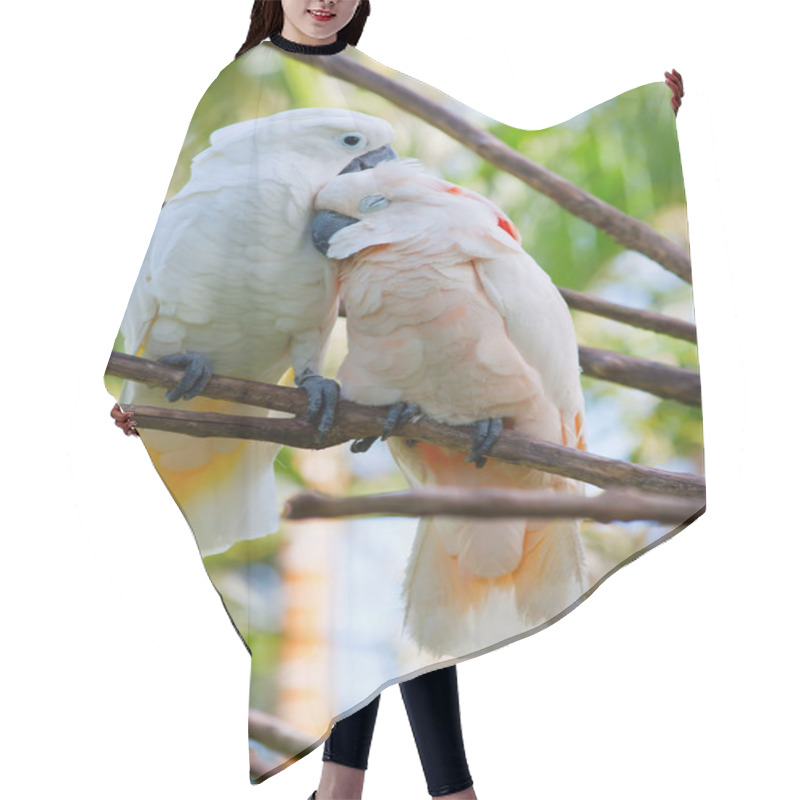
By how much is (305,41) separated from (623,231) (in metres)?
0.69

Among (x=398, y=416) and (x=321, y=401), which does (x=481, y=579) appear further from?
(x=321, y=401)

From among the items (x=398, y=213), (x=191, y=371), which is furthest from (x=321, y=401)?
(x=398, y=213)

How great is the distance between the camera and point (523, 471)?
3.04 meters

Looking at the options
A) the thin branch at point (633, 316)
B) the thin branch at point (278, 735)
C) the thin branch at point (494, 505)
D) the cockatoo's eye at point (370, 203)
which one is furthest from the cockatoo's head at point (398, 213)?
the thin branch at point (278, 735)

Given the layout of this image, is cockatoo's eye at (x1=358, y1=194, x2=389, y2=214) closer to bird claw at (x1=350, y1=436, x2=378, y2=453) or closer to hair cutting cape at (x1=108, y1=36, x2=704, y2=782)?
hair cutting cape at (x1=108, y1=36, x2=704, y2=782)

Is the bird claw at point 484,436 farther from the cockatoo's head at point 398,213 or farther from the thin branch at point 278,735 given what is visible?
the thin branch at point 278,735

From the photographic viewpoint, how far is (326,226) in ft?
9.84

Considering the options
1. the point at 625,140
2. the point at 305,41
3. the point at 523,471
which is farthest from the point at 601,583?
the point at 305,41

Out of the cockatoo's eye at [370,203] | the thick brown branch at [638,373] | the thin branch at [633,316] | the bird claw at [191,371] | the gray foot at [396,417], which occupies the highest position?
the cockatoo's eye at [370,203]

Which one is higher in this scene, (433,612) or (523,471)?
(523,471)

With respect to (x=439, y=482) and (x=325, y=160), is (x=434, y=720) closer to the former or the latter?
(x=439, y=482)

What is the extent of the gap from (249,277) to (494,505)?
614 mm

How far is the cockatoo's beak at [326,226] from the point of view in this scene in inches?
118

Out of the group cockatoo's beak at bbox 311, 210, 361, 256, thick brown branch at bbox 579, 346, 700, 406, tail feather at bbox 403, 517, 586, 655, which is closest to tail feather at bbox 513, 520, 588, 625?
tail feather at bbox 403, 517, 586, 655
